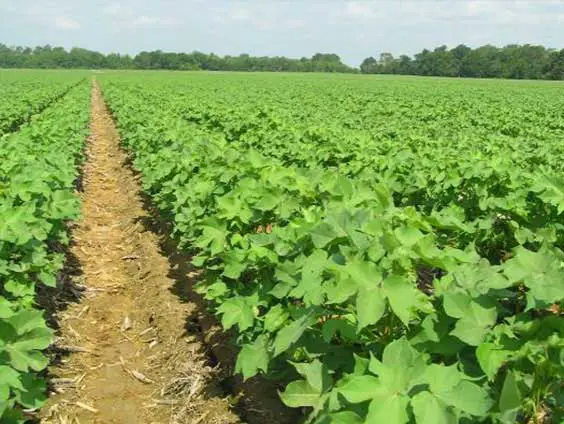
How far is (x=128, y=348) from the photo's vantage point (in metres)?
4.82

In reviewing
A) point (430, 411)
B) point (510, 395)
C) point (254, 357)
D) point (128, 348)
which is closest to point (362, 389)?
point (430, 411)

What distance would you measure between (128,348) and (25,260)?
113 cm

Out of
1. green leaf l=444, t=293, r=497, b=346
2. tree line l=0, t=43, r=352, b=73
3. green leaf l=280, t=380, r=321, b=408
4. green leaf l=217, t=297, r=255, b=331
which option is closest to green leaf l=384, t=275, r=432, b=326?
green leaf l=444, t=293, r=497, b=346

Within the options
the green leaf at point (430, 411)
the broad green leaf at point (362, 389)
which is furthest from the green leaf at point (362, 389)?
the green leaf at point (430, 411)

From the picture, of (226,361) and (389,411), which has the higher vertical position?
(389,411)

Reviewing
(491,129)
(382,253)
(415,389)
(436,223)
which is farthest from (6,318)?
(491,129)

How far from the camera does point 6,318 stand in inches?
110

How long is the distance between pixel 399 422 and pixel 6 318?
195 cm

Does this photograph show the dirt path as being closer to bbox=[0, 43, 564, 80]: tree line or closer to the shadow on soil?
the shadow on soil

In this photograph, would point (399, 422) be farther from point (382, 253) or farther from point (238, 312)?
point (238, 312)

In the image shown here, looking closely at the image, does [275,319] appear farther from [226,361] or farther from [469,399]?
[226,361]

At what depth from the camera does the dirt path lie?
3.93m

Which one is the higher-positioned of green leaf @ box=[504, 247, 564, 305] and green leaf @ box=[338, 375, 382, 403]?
green leaf @ box=[504, 247, 564, 305]

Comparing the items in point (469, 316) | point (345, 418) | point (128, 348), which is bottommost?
point (128, 348)
